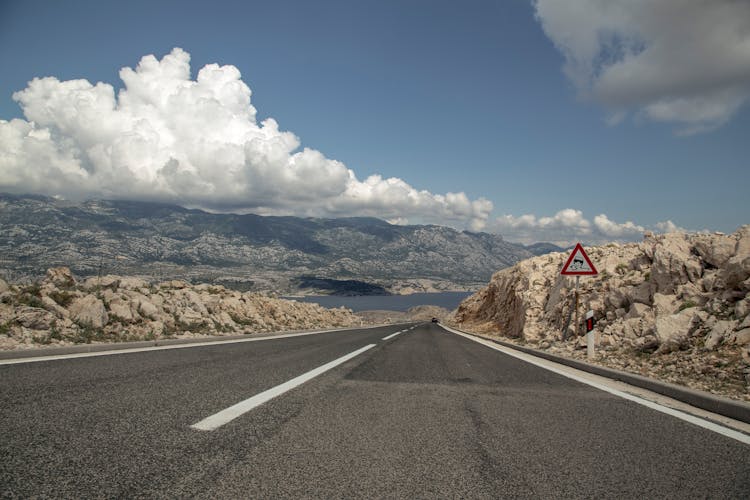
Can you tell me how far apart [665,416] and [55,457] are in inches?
249

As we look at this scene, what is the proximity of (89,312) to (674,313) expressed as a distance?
52.8 feet

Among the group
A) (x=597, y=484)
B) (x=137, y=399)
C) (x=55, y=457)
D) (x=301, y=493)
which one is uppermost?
(x=597, y=484)

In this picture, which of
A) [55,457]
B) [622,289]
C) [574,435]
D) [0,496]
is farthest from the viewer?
[622,289]

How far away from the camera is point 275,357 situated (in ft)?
31.2

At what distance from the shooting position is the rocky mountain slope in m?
7.79

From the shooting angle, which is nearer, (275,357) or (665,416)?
(665,416)

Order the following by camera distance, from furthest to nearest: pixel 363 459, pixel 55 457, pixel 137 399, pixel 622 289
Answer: pixel 622 289, pixel 137 399, pixel 363 459, pixel 55 457

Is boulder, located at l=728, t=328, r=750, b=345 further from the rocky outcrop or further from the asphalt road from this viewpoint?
the rocky outcrop

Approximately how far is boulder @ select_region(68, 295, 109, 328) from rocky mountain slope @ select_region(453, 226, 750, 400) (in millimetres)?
13925

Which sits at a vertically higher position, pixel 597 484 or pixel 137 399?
pixel 597 484

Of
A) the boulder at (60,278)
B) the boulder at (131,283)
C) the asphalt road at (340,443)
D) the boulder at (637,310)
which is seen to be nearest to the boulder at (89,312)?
the boulder at (60,278)

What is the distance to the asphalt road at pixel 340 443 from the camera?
274 centimetres

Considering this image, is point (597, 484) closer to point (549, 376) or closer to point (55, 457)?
point (55, 457)

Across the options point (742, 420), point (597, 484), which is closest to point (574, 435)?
point (597, 484)
